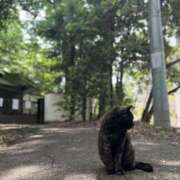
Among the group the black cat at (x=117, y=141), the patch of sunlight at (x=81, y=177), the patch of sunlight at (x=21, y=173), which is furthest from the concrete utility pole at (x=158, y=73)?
the patch of sunlight at (x=81, y=177)

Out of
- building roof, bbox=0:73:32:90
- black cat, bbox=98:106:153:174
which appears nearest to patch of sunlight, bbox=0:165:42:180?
black cat, bbox=98:106:153:174

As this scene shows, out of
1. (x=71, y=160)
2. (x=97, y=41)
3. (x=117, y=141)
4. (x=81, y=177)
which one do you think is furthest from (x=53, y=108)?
(x=117, y=141)

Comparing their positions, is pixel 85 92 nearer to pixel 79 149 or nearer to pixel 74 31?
pixel 74 31

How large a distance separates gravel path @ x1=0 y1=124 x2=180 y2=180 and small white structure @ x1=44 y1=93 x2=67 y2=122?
39.1 feet

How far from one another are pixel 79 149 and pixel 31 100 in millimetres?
15211

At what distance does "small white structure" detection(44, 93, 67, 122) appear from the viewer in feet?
68.3

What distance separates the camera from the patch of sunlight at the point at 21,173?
532 centimetres

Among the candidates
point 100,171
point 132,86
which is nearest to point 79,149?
point 100,171

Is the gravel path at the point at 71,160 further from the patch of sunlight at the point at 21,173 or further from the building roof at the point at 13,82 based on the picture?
the building roof at the point at 13,82

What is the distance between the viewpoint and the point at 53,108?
21.3 m

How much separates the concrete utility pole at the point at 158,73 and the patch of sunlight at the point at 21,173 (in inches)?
203

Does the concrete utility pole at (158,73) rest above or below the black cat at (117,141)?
above

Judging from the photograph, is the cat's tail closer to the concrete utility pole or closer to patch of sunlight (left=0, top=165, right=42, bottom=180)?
patch of sunlight (left=0, top=165, right=42, bottom=180)

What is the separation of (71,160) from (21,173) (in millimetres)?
1041
